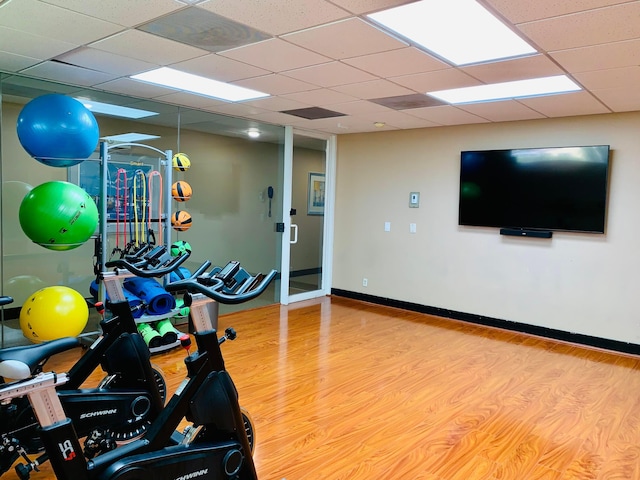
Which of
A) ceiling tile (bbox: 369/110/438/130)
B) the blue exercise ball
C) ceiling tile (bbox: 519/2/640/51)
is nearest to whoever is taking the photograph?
ceiling tile (bbox: 519/2/640/51)

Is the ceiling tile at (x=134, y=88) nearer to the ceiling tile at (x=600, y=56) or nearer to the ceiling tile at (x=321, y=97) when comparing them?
the ceiling tile at (x=321, y=97)

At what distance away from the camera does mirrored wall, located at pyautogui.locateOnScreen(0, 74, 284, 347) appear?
13.8ft

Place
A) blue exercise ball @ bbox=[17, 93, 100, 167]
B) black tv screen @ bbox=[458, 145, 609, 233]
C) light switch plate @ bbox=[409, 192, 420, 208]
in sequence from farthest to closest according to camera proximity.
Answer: light switch plate @ bbox=[409, 192, 420, 208] → black tv screen @ bbox=[458, 145, 609, 233] → blue exercise ball @ bbox=[17, 93, 100, 167]

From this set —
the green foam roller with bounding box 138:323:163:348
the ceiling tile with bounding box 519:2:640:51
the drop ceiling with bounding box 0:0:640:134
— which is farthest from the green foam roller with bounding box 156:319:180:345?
the ceiling tile with bounding box 519:2:640:51

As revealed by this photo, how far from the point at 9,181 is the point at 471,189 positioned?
4.88 meters

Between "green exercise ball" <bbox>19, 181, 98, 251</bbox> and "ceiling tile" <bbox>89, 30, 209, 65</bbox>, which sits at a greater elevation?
"ceiling tile" <bbox>89, 30, 209, 65</bbox>

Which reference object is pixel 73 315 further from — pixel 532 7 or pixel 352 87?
pixel 532 7

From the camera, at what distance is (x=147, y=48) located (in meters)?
3.32

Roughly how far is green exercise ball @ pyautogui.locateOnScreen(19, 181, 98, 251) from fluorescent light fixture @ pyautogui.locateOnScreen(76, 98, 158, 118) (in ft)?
4.61

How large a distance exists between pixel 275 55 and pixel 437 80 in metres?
1.36

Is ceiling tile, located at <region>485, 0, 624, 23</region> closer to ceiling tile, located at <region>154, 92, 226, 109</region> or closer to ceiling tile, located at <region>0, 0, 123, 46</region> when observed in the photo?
ceiling tile, located at <region>0, 0, 123, 46</region>

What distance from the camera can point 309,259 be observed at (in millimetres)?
7242

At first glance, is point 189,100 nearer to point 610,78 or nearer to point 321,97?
point 321,97

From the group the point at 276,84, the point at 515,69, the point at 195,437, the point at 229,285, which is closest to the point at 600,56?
the point at 515,69
